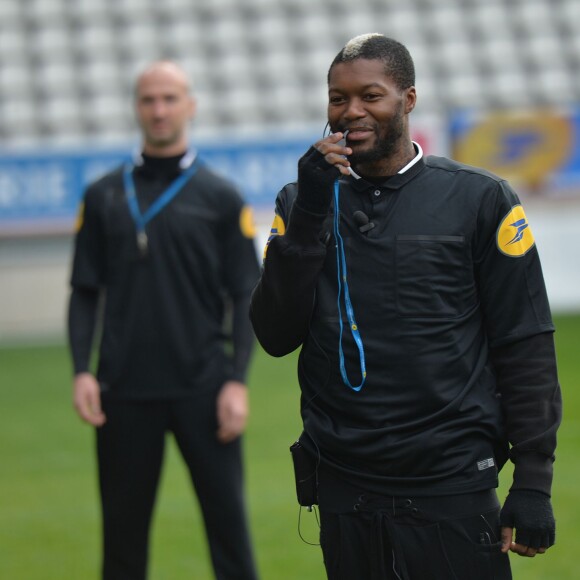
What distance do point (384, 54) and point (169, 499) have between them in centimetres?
447

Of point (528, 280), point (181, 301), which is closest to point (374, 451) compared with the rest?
point (528, 280)

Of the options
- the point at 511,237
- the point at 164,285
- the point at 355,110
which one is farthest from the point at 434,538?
the point at 164,285

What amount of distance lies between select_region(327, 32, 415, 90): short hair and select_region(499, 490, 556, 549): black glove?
3.11 ft

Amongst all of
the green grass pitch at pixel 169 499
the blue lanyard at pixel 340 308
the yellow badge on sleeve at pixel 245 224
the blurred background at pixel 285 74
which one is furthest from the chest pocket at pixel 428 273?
the blurred background at pixel 285 74

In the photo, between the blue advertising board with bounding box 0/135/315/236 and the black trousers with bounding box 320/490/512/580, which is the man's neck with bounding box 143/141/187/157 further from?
the blue advertising board with bounding box 0/135/315/236

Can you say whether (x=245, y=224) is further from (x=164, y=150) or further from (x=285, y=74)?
(x=285, y=74)

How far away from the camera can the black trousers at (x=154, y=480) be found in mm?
4047

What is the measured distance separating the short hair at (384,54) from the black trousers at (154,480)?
71.7 inches

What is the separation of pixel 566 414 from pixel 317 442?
19.7ft

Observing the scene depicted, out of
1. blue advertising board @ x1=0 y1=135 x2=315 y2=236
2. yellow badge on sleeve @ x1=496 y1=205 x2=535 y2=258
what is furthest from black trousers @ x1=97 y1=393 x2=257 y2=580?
blue advertising board @ x1=0 y1=135 x2=315 y2=236

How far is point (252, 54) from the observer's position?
61.2 feet

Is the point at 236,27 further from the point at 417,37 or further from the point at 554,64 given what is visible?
the point at 554,64

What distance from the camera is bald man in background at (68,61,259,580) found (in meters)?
4.07

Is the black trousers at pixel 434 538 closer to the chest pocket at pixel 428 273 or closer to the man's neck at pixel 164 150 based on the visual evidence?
the chest pocket at pixel 428 273
